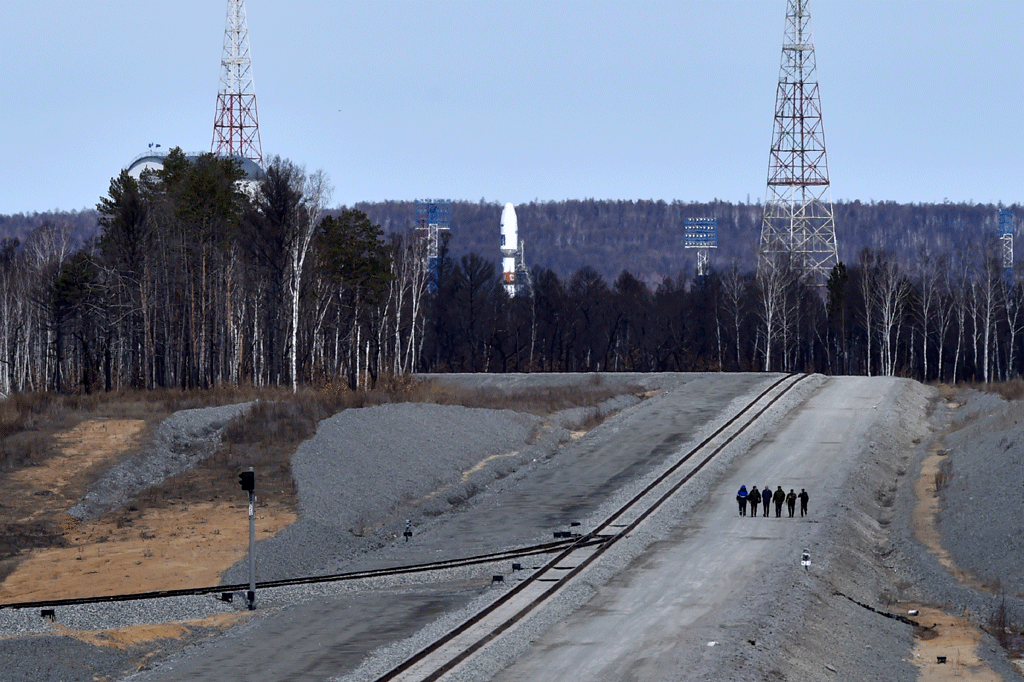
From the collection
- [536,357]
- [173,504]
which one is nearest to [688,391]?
[173,504]

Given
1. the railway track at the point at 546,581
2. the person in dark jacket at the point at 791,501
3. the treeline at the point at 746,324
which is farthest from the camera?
the treeline at the point at 746,324

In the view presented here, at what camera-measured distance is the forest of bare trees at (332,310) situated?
225 ft

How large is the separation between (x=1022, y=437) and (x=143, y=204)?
4815 cm

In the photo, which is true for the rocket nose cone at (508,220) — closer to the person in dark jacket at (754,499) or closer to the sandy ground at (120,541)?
the sandy ground at (120,541)

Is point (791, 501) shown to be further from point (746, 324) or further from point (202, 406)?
point (746, 324)

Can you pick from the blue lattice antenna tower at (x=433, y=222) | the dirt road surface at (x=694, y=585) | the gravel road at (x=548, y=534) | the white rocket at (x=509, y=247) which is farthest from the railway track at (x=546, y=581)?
the white rocket at (x=509, y=247)

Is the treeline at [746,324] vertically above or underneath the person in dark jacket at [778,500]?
above

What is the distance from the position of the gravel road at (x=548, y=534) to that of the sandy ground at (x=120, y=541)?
4.15 feet

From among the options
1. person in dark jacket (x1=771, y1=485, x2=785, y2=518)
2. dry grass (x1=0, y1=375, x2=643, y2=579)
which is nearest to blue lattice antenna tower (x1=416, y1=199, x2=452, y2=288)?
dry grass (x1=0, y1=375, x2=643, y2=579)

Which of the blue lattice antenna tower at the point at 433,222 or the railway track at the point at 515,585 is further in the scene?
the blue lattice antenna tower at the point at 433,222

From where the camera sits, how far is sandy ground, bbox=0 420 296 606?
3067cm

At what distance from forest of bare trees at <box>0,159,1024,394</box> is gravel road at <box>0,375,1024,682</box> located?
53.5 ft

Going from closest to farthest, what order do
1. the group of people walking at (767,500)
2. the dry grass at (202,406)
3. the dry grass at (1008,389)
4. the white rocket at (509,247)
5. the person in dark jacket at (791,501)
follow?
the group of people walking at (767,500), the person in dark jacket at (791,501), the dry grass at (202,406), the dry grass at (1008,389), the white rocket at (509,247)

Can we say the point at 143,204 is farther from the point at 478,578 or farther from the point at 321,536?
the point at 478,578
